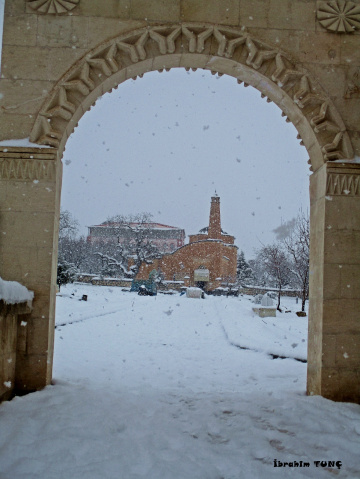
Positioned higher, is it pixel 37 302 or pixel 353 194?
pixel 353 194

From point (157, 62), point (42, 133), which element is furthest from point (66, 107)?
point (157, 62)

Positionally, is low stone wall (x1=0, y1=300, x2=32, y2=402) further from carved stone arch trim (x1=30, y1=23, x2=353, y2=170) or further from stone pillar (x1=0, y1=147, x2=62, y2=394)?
carved stone arch trim (x1=30, y1=23, x2=353, y2=170)

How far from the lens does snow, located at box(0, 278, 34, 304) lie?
12.0 feet

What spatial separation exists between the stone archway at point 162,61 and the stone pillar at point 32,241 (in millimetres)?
11

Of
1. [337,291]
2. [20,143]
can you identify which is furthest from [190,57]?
[337,291]

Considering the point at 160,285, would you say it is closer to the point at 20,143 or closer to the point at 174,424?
the point at 20,143

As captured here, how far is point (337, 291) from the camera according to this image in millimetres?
4629

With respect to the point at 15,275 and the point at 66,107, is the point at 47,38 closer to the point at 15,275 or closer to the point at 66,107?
the point at 66,107

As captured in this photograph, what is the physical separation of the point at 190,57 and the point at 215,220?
47530mm

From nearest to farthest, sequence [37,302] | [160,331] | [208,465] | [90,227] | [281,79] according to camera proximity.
A: [208,465] < [37,302] < [281,79] < [160,331] < [90,227]

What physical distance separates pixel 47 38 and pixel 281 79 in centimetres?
276

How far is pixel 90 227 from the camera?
64500 mm

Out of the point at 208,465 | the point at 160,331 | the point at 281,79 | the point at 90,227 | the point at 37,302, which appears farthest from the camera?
the point at 90,227

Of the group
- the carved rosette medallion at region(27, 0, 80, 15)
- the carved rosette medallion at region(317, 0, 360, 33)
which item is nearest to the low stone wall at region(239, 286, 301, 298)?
the carved rosette medallion at region(317, 0, 360, 33)
